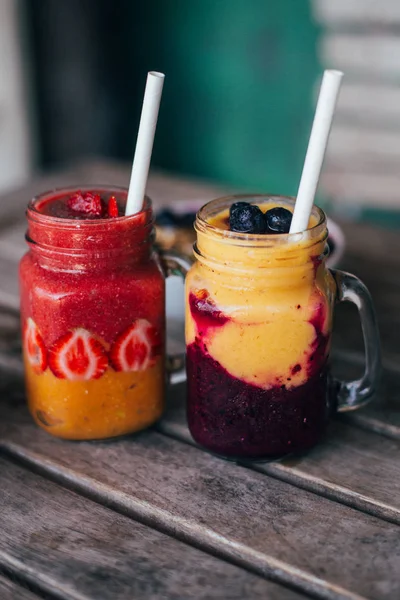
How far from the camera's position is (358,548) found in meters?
0.72

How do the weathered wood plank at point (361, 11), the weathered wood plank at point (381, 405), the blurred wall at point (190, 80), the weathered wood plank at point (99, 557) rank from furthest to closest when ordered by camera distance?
1. the blurred wall at point (190, 80)
2. the weathered wood plank at point (361, 11)
3. the weathered wood plank at point (381, 405)
4. the weathered wood plank at point (99, 557)

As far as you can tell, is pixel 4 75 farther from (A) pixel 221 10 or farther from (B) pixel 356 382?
(B) pixel 356 382

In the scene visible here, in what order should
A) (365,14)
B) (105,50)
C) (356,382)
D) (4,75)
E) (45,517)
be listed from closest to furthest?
(45,517), (356,382), (365,14), (4,75), (105,50)

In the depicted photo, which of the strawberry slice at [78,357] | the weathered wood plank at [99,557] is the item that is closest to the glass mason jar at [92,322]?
the strawberry slice at [78,357]

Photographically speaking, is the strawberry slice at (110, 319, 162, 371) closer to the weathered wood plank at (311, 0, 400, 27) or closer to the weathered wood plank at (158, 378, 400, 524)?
the weathered wood plank at (158, 378, 400, 524)

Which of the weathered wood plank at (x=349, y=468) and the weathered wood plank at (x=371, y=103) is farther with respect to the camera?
the weathered wood plank at (x=371, y=103)

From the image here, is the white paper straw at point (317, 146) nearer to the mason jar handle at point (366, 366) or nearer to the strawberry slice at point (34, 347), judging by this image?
the mason jar handle at point (366, 366)

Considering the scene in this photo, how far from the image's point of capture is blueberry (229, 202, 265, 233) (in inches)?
30.8

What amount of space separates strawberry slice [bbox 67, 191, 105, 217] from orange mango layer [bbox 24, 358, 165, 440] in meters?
0.18

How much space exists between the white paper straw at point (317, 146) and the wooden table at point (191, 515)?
11.1 inches

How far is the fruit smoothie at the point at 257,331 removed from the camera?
0.77 metres

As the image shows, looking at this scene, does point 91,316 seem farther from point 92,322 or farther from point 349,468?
point 349,468

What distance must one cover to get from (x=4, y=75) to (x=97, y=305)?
2232mm

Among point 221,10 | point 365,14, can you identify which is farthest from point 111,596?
point 221,10
